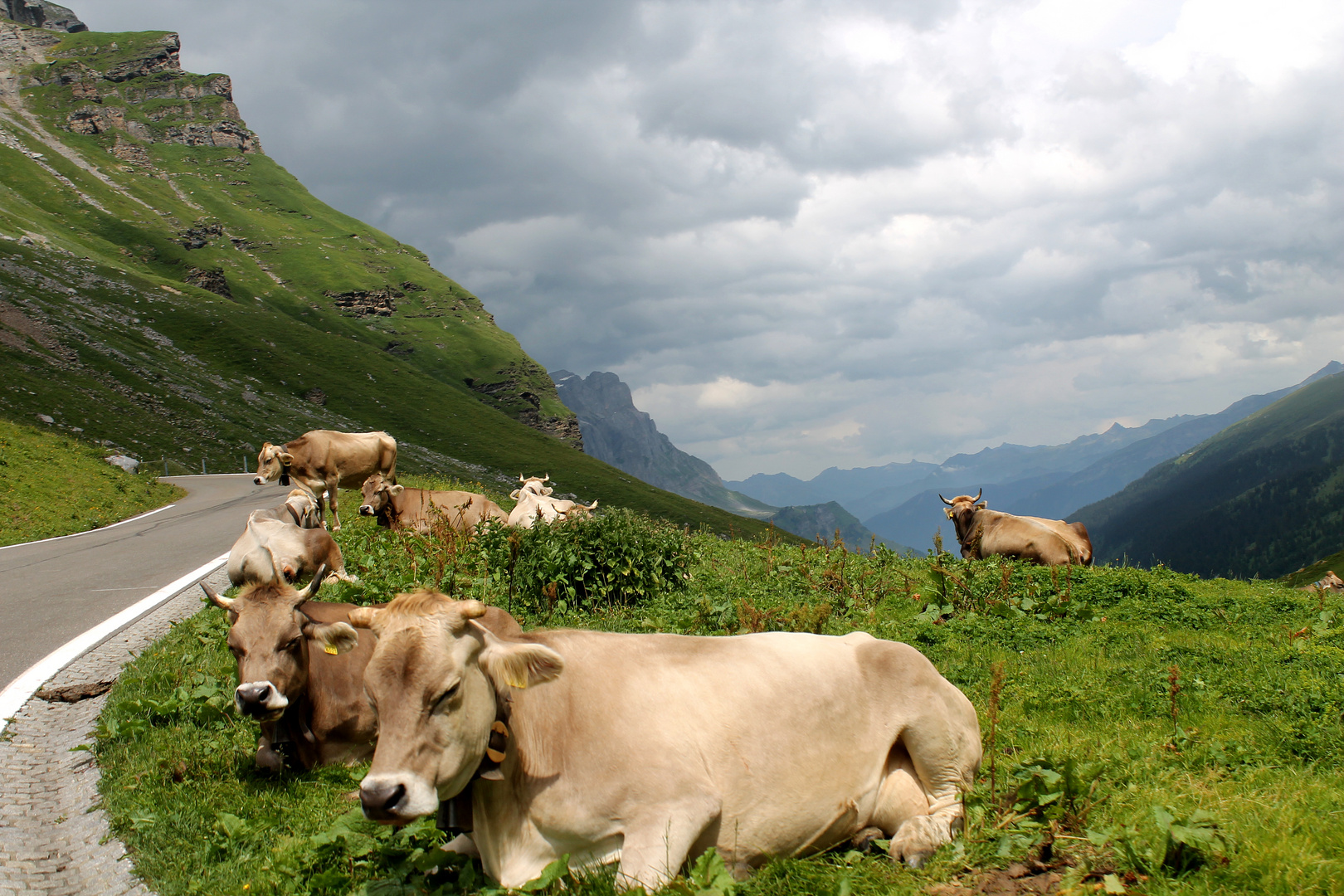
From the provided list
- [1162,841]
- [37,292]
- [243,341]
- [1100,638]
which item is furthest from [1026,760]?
[243,341]

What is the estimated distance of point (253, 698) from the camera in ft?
18.2

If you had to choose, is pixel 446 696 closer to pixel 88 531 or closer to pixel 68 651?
pixel 68 651

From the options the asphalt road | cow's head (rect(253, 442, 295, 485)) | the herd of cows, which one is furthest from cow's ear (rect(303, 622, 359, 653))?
cow's head (rect(253, 442, 295, 485))

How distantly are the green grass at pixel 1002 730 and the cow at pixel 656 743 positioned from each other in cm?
24

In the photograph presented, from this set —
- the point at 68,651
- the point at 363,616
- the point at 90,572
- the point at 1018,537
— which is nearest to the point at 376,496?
the point at 90,572

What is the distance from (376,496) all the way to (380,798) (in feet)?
48.0

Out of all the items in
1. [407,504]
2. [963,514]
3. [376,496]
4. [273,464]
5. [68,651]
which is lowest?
[963,514]

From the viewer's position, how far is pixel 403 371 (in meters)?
139

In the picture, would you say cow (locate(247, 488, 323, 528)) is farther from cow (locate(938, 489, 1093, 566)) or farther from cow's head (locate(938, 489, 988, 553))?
cow's head (locate(938, 489, 988, 553))

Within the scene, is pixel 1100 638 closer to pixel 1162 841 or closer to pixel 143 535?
pixel 1162 841

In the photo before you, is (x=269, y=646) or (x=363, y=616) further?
(x=269, y=646)

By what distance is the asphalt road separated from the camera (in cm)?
932

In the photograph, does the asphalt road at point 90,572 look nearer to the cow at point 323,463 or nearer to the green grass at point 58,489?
the green grass at point 58,489

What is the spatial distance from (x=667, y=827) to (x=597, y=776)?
0.44 meters
